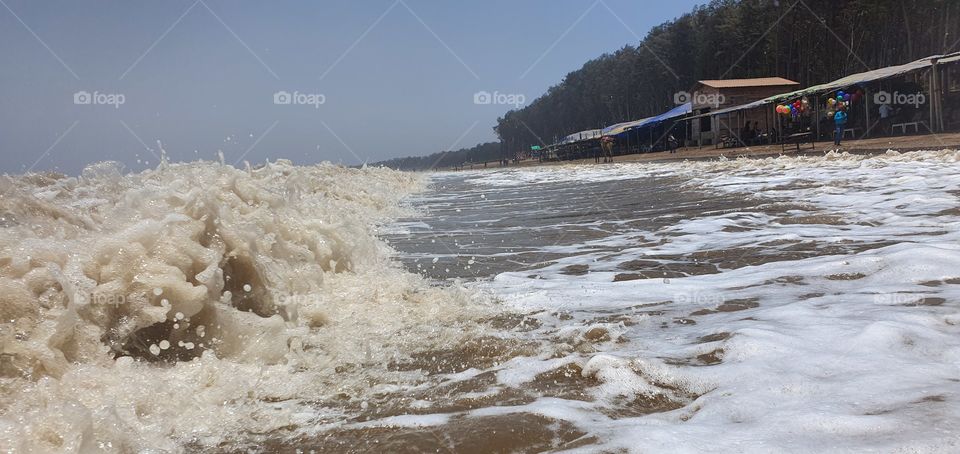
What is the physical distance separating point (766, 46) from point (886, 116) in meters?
35.5

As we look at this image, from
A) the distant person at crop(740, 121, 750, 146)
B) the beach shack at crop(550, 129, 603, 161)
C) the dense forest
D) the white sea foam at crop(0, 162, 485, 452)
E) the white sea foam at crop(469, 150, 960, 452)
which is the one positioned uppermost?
the dense forest

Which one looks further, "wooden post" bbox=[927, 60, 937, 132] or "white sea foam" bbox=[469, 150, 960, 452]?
"wooden post" bbox=[927, 60, 937, 132]

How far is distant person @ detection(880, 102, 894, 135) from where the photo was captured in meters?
27.2

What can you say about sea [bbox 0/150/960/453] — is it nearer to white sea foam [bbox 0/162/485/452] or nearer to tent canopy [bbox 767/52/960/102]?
white sea foam [bbox 0/162/485/452]

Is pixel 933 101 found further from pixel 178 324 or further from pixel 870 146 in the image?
pixel 178 324

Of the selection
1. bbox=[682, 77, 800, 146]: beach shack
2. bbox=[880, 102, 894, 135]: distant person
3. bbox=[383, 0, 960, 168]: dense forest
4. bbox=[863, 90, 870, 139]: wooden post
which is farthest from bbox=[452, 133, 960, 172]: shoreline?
bbox=[383, 0, 960, 168]: dense forest

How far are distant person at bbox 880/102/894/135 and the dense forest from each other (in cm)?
1683

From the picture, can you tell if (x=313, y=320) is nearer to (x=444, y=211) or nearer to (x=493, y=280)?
(x=493, y=280)

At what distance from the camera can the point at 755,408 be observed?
248 cm

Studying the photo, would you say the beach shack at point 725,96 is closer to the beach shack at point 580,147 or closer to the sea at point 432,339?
the beach shack at point 580,147

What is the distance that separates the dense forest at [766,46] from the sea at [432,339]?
147 ft

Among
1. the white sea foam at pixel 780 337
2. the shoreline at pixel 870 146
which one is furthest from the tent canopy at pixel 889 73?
the white sea foam at pixel 780 337

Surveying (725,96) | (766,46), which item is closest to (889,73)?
(725,96)

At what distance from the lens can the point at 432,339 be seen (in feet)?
12.2
